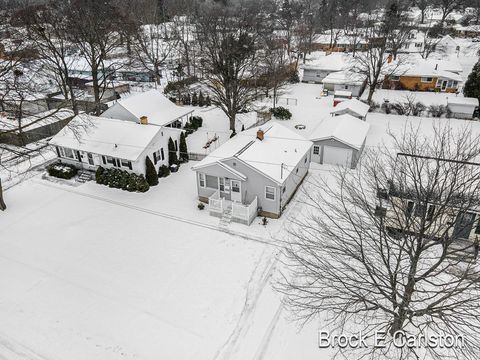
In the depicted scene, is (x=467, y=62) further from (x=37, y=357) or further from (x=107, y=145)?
(x=37, y=357)

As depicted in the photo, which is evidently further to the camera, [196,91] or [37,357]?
[196,91]

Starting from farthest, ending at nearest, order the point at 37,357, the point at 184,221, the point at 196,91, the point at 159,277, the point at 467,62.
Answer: the point at 467,62
the point at 196,91
the point at 184,221
the point at 159,277
the point at 37,357

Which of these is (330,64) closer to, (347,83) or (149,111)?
(347,83)

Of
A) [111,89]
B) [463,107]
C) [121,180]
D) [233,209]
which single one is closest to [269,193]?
[233,209]

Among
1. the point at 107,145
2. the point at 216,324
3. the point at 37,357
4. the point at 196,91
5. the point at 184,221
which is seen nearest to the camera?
the point at 37,357

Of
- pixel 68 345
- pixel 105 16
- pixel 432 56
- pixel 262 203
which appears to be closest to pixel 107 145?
pixel 262 203

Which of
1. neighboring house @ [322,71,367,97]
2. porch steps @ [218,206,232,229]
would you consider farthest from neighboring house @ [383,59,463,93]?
porch steps @ [218,206,232,229]
